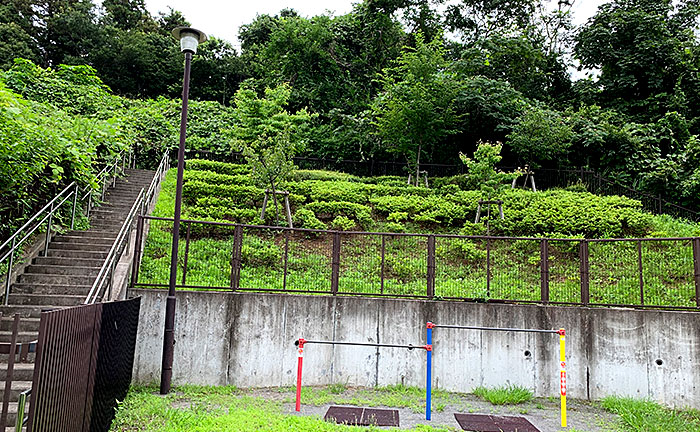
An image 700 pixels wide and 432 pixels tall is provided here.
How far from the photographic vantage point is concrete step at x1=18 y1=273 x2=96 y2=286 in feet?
29.4

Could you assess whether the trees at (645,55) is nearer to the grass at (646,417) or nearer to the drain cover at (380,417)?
the grass at (646,417)

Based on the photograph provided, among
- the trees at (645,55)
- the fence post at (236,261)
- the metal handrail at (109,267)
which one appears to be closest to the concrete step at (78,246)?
the metal handrail at (109,267)

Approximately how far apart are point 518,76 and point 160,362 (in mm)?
26931

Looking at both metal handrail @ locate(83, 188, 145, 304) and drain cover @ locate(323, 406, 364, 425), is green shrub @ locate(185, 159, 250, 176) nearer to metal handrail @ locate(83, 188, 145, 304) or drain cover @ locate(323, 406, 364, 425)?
metal handrail @ locate(83, 188, 145, 304)

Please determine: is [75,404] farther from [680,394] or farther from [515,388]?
[680,394]

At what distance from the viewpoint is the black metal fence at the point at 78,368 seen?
355 cm

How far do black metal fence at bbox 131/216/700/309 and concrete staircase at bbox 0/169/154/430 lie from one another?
3.24ft

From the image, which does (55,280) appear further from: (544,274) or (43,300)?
(544,274)

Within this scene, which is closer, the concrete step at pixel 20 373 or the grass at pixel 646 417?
the concrete step at pixel 20 373

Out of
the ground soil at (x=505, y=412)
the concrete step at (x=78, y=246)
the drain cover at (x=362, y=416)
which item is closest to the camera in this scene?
the drain cover at (x=362, y=416)

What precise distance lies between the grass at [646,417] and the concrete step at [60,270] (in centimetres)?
1014

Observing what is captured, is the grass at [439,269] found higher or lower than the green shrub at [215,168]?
lower

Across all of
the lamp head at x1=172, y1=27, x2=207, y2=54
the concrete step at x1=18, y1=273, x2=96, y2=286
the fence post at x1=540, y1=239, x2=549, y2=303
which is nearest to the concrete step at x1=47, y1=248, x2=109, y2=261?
the concrete step at x1=18, y1=273, x2=96, y2=286

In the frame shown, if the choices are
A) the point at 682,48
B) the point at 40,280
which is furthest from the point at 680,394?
the point at 682,48
